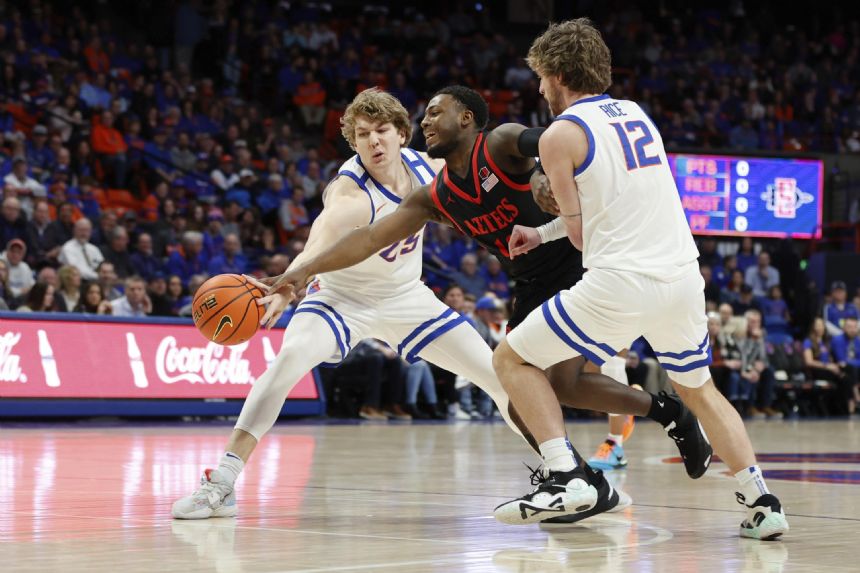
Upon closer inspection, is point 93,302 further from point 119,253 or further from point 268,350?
point 268,350

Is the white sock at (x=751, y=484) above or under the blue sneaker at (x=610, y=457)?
above

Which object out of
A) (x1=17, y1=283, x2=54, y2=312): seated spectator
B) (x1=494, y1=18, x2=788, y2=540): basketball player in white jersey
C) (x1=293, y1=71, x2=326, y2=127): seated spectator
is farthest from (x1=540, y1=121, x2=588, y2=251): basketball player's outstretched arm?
(x1=293, y1=71, x2=326, y2=127): seated spectator

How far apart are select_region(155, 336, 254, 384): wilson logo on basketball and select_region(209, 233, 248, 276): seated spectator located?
6.77 feet

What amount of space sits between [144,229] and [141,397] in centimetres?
338

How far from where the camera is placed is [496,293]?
58.6 feet

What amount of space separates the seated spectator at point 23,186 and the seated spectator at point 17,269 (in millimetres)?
1598

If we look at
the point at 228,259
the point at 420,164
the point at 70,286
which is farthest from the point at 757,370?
the point at 420,164

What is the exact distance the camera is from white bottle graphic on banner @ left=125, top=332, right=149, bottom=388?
13.3m

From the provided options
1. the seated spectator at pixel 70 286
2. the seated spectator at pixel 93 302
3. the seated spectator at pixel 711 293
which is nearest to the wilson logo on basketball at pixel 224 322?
the seated spectator at pixel 93 302

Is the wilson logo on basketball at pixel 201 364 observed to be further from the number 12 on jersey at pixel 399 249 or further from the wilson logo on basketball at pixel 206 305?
the wilson logo on basketball at pixel 206 305

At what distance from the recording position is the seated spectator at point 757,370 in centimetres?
1762

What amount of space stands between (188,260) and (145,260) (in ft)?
1.85

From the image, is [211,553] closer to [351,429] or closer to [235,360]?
[351,429]

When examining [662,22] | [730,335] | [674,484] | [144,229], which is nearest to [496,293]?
[730,335]
